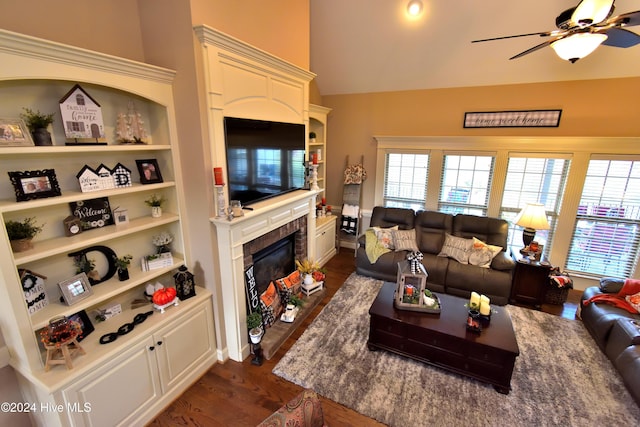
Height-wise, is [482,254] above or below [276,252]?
below

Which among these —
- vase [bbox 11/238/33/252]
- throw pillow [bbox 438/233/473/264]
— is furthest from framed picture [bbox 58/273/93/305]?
throw pillow [bbox 438/233/473/264]

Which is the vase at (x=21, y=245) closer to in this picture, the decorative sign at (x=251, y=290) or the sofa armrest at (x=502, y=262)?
the decorative sign at (x=251, y=290)

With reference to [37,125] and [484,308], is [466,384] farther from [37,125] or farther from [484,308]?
[37,125]

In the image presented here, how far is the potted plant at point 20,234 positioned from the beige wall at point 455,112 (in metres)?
4.32

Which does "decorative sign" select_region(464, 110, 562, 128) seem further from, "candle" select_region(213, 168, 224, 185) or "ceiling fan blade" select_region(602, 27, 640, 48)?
"candle" select_region(213, 168, 224, 185)

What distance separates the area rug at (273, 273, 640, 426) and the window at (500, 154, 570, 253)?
1528 mm

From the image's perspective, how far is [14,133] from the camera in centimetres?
156

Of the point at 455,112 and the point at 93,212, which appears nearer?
the point at 93,212

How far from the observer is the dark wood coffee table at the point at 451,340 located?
7.73 feet

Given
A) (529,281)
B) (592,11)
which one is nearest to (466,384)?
(529,281)

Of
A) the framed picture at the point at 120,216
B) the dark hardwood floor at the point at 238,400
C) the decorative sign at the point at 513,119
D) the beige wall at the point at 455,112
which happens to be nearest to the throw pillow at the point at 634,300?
the beige wall at the point at 455,112

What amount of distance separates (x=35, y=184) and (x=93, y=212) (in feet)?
1.37

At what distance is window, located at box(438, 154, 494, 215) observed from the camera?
4.37 metres

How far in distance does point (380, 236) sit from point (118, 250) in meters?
3.27
